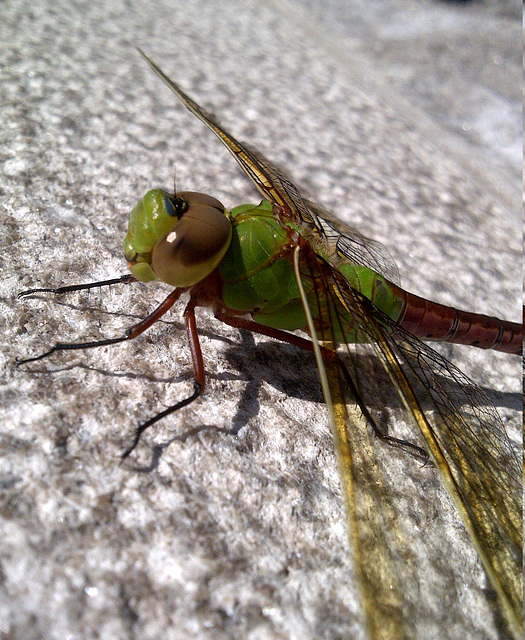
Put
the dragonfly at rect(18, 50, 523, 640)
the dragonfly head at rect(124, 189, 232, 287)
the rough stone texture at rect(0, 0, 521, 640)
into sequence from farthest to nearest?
the dragonfly head at rect(124, 189, 232, 287) < the dragonfly at rect(18, 50, 523, 640) < the rough stone texture at rect(0, 0, 521, 640)

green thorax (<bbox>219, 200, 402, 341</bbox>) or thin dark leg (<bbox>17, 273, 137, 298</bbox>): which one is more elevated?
green thorax (<bbox>219, 200, 402, 341</bbox>)

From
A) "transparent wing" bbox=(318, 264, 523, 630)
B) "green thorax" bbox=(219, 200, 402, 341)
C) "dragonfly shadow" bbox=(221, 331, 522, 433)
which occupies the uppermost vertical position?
"green thorax" bbox=(219, 200, 402, 341)

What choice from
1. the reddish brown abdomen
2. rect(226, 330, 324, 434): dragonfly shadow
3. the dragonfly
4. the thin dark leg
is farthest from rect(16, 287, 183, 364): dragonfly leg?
the reddish brown abdomen

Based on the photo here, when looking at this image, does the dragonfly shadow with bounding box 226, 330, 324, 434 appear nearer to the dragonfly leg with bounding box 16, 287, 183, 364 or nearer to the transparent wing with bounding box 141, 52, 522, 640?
the transparent wing with bounding box 141, 52, 522, 640

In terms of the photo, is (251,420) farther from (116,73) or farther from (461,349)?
(116,73)

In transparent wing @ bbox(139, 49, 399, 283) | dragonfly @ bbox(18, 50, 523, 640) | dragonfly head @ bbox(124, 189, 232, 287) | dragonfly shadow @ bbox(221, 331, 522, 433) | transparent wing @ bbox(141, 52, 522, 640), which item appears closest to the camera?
transparent wing @ bbox(141, 52, 522, 640)

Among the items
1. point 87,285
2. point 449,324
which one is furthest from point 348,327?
point 87,285

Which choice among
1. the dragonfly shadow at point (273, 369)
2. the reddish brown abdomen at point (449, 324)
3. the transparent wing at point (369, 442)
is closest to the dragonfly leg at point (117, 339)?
the dragonfly shadow at point (273, 369)

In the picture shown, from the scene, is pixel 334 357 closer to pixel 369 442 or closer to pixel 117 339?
pixel 369 442
